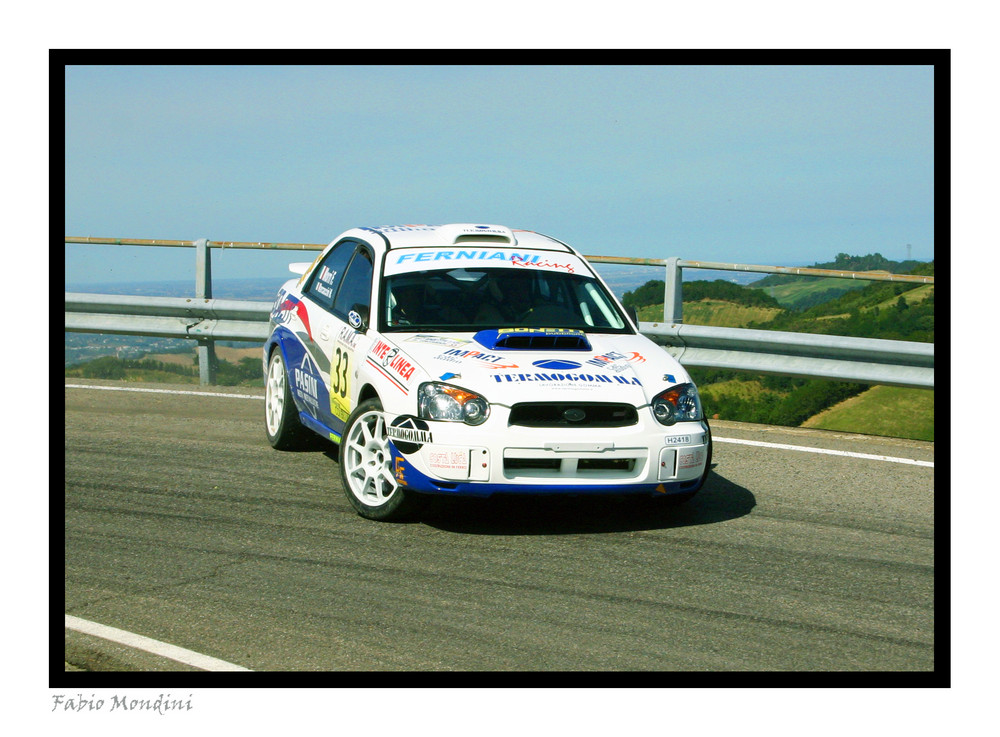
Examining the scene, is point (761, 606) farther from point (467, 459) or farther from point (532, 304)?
point (532, 304)

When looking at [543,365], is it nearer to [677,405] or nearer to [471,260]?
[677,405]

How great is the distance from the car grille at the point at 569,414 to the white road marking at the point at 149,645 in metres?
2.24

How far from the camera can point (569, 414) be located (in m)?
6.55

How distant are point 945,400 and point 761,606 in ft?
4.45

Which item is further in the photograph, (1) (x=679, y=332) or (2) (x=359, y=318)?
(1) (x=679, y=332)

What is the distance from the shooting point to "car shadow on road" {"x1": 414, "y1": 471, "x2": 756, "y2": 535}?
270 inches

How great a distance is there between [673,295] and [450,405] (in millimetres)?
4743

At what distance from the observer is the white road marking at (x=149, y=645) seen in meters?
4.81

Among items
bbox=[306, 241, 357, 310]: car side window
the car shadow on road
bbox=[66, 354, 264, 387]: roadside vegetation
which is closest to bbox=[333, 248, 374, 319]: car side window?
bbox=[306, 241, 357, 310]: car side window

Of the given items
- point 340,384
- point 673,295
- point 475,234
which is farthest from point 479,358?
point 673,295

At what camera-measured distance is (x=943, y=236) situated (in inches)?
228

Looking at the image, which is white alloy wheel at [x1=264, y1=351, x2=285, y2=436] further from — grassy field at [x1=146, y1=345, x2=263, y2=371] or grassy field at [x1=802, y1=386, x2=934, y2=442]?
grassy field at [x1=802, y1=386, x2=934, y2=442]

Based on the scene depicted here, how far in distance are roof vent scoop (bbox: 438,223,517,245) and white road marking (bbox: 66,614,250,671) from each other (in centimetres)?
377

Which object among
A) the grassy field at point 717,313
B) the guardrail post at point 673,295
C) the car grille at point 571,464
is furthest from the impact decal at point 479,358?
the guardrail post at point 673,295
